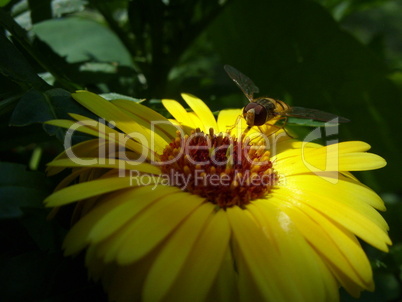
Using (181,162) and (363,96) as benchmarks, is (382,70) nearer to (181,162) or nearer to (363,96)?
(363,96)

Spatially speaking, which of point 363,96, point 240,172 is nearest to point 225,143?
point 240,172

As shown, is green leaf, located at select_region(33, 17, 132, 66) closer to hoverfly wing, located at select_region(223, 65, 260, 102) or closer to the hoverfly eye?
hoverfly wing, located at select_region(223, 65, 260, 102)

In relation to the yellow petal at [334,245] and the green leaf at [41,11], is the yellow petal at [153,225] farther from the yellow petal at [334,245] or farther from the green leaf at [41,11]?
the green leaf at [41,11]

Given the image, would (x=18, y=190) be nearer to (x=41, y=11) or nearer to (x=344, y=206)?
(x=344, y=206)

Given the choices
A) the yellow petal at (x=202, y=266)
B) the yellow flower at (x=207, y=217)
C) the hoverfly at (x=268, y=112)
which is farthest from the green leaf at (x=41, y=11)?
the yellow petal at (x=202, y=266)

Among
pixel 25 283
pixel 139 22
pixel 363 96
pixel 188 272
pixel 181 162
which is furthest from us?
pixel 363 96
